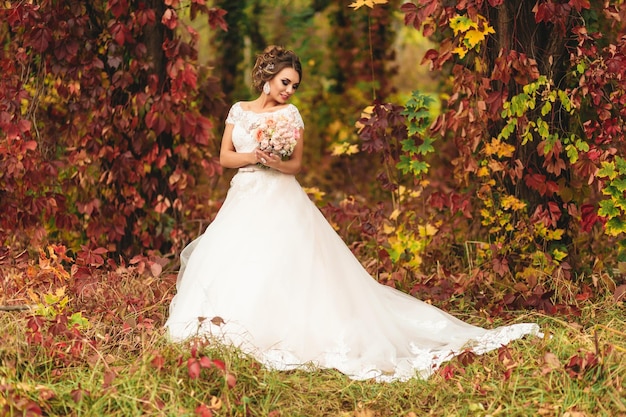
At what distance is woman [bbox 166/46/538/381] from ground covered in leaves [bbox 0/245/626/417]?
6.5 inches

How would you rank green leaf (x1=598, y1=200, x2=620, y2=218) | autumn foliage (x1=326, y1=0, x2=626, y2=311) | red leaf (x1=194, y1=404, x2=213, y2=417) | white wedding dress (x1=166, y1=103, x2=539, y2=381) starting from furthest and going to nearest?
1. autumn foliage (x1=326, y1=0, x2=626, y2=311)
2. green leaf (x1=598, y1=200, x2=620, y2=218)
3. white wedding dress (x1=166, y1=103, x2=539, y2=381)
4. red leaf (x1=194, y1=404, x2=213, y2=417)

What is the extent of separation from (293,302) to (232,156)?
2.90 feet

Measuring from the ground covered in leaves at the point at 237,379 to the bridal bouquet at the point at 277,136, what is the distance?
43.2 inches

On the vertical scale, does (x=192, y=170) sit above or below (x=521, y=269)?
above

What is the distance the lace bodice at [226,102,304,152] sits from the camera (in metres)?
4.55

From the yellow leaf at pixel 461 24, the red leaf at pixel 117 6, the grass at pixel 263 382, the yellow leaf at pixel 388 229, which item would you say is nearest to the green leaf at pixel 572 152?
the yellow leaf at pixel 461 24

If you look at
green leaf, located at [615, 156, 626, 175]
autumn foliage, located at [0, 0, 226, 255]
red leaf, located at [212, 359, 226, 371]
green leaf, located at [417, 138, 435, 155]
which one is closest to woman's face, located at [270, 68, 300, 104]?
autumn foliage, located at [0, 0, 226, 255]

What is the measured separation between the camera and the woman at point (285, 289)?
4266mm

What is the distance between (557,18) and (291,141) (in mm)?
1693

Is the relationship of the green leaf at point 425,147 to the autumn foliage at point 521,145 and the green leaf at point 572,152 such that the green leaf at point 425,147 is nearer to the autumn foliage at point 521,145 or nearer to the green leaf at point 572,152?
the autumn foliage at point 521,145

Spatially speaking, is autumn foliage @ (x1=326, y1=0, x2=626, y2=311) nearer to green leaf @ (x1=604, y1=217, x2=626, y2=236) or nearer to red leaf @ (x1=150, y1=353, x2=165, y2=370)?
green leaf @ (x1=604, y1=217, x2=626, y2=236)

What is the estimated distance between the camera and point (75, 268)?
509 centimetres

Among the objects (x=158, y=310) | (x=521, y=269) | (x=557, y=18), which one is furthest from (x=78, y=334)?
(x=557, y=18)

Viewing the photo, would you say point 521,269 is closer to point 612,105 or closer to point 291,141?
point 612,105
